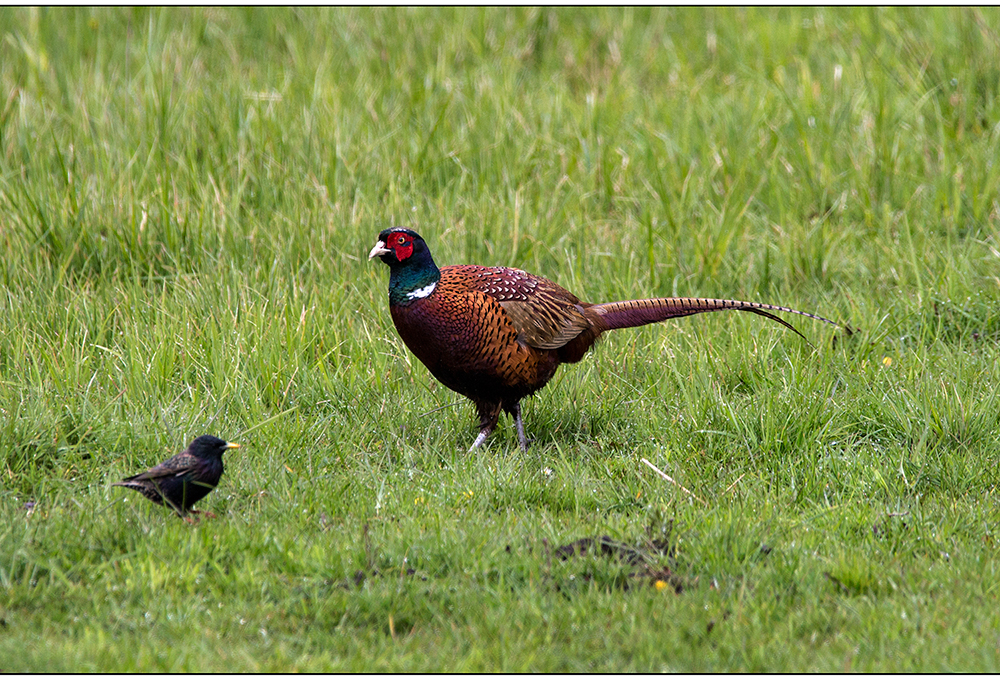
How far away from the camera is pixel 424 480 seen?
430cm

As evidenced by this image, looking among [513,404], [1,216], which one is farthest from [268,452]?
[1,216]

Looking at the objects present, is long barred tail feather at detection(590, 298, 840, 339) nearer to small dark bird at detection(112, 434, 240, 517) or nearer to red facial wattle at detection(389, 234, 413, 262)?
red facial wattle at detection(389, 234, 413, 262)

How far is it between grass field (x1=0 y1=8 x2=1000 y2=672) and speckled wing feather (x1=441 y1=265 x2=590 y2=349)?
0.39m

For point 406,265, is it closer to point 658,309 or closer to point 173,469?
point 658,309

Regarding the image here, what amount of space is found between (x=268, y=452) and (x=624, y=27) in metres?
5.29

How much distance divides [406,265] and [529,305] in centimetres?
59

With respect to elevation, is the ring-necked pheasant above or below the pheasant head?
below

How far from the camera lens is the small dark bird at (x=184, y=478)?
384 centimetres

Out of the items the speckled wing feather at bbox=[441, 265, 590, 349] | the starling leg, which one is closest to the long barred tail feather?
the speckled wing feather at bbox=[441, 265, 590, 349]

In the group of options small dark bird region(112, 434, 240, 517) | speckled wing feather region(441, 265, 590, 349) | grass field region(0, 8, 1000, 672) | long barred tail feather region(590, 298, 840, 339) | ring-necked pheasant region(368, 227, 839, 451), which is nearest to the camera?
grass field region(0, 8, 1000, 672)

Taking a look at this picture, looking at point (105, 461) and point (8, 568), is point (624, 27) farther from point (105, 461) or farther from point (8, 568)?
point (8, 568)

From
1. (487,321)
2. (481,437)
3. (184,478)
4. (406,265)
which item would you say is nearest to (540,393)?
(481,437)

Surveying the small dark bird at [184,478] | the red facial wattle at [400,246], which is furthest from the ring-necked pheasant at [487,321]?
the small dark bird at [184,478]

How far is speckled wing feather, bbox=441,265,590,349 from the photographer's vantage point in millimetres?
4762
